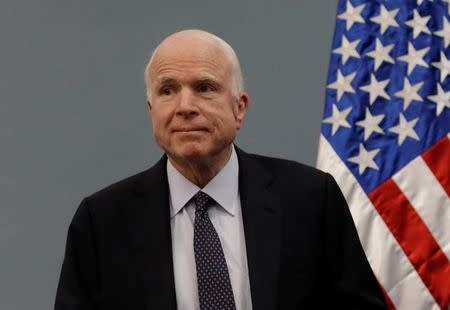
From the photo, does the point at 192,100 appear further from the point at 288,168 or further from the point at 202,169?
the point at 288,168

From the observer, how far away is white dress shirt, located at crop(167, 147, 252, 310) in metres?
1.99

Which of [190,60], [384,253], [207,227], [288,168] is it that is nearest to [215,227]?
[207,227]

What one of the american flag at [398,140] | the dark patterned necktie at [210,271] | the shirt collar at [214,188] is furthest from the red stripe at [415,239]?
the dark patterned necktie at [210,271]

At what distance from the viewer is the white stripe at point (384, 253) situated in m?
3.12

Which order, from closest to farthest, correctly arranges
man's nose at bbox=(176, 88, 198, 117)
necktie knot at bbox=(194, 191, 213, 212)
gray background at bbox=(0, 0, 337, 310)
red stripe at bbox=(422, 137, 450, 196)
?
man's nose at bbox=(176, 88, 198, 117) < necktie knot at bbox=(194, 191, 213, 212) < red stripe at bbox=(422, 137, 450, 196) < gray background at bbox=(0, 0, 337, 310)

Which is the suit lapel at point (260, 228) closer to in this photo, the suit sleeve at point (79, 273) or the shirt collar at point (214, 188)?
the shirt collar at point (214, 188)

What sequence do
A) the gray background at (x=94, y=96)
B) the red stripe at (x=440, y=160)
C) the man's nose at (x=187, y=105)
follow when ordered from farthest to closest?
the gray background at (x=94, y=96) < the red stripe at (x=440, y=160) < the man's nose at (x=187, y=105)

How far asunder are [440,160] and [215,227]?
127cm

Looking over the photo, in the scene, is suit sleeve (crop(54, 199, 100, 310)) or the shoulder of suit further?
the shoulder of suit

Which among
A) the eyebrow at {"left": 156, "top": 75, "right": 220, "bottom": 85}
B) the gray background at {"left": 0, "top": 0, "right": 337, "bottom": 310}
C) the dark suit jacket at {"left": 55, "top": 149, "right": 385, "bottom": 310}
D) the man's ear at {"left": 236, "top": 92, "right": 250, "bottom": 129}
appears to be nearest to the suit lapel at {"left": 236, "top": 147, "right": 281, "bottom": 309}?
the dark suit jacket at {"left": 55, "top": 149, "right": 385, "bottom": 310}

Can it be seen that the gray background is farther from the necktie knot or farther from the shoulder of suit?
the necktie knot

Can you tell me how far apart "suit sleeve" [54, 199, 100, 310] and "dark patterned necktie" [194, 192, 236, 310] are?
229 mm

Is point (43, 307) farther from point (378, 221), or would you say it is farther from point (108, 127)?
point (378, 221)

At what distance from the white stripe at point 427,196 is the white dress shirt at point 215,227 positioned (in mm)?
1115
